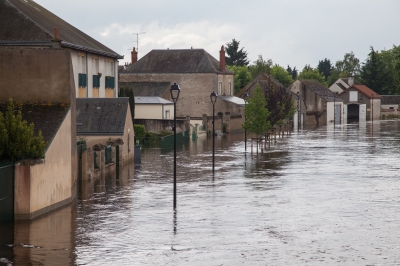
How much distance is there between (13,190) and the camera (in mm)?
20016

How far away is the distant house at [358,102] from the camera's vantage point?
119 metres

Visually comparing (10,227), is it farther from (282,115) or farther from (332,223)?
(282,115)

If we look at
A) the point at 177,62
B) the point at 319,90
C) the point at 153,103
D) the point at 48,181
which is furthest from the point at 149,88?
the point at 48,181

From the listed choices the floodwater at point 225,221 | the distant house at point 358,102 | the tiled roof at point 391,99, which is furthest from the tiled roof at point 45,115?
the tiled roof at point 391,99

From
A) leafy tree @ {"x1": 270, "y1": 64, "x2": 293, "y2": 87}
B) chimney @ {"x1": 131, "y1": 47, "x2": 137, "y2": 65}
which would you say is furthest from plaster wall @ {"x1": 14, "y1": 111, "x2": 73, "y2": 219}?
leafy tree @ {"x1": 270, "y1": 64, "x2": 293, "y2": 87}

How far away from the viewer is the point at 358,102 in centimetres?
11981

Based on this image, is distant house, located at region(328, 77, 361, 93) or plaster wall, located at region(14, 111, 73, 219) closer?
plaster wall, located at region(14, 111, 73, 219)

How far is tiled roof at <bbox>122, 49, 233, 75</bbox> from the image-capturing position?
254 feet

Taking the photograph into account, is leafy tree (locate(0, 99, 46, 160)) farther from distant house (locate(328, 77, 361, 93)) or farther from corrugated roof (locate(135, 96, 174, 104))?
distant house (locate(328, 77, 361, 93))

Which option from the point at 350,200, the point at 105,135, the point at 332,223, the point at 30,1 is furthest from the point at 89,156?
the point at 30,1

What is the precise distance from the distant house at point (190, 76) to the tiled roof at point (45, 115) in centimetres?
5033

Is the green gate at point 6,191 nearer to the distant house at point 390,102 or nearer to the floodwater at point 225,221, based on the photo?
Answer: the floodwater at point 225,221

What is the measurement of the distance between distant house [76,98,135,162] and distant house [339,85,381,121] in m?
85.6

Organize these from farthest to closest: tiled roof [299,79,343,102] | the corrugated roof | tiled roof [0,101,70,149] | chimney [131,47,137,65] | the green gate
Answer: tiled roof [299,79,343,102] < chimney [131,47,137,65] < the corrugated roof < tiled roof [0,101,70,149] < the green gate
